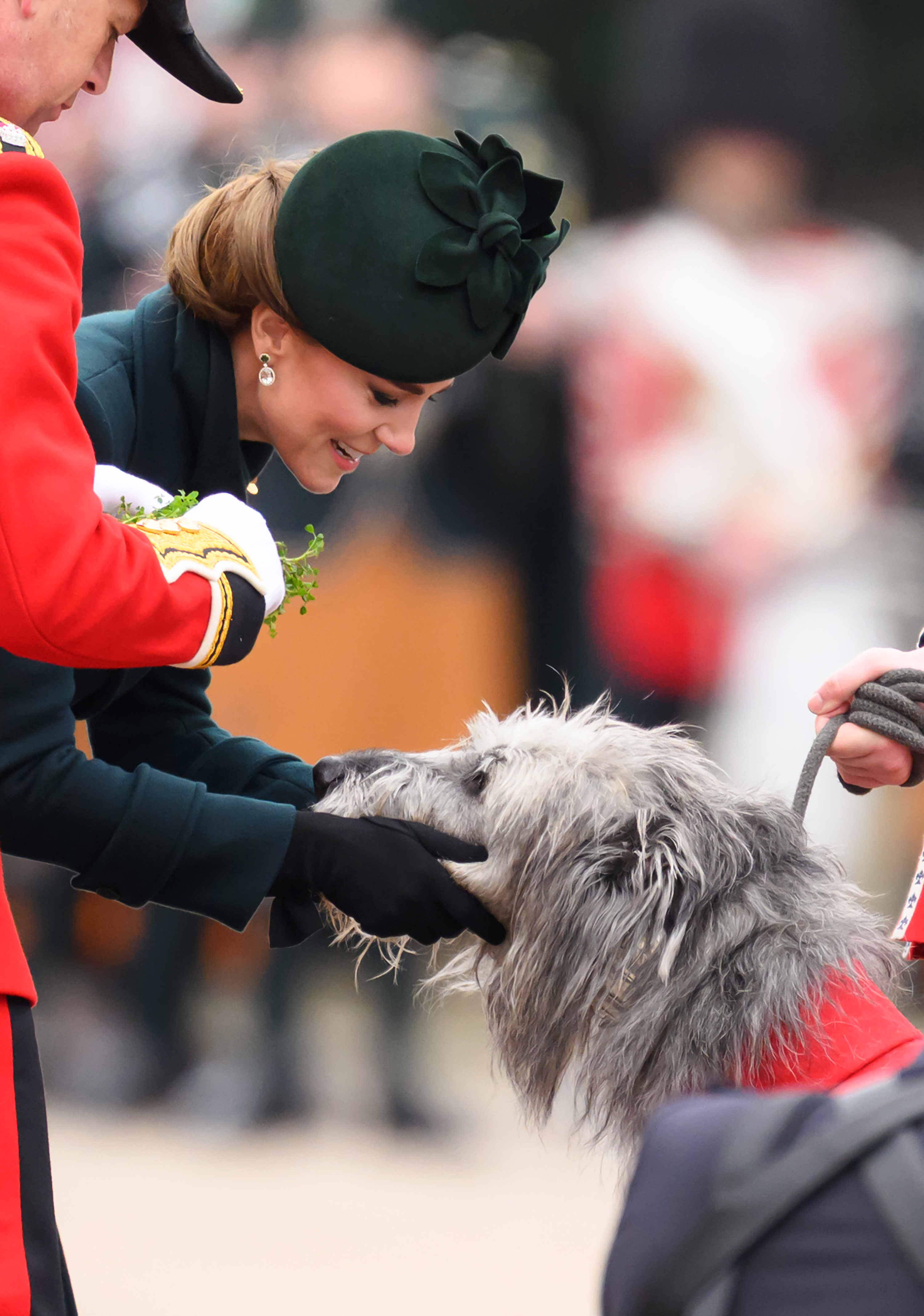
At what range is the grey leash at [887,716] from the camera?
217cm

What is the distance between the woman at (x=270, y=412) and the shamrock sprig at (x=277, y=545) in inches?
5.9

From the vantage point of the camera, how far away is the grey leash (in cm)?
217

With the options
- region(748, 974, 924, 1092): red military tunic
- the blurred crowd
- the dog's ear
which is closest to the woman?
the dog's ear

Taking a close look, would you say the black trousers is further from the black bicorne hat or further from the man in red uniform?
the black bicorne hat

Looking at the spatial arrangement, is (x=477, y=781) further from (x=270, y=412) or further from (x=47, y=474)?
(x=47, y=474)

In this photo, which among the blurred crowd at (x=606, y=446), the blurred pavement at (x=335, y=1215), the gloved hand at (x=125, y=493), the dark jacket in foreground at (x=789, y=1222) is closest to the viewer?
the dark jacket in foreground at (x=789, y=1222)

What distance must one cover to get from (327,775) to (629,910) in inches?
22.3

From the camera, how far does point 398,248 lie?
2.11m

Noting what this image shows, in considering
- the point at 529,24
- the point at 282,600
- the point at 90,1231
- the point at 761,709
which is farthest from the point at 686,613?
the point at 282,600

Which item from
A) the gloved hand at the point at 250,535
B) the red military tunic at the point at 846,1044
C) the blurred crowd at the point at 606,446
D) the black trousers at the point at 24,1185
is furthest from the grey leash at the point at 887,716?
the blurred crowd at the point at 606,446

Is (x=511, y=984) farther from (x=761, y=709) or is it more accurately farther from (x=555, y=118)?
(x=555, y=118)

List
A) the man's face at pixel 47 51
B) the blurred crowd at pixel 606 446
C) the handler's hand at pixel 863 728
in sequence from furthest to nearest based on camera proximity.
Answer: the blurred crowd at pixel 606 446 < the handler's hand at pixel 863 728 < the man's face at pixel 47 51

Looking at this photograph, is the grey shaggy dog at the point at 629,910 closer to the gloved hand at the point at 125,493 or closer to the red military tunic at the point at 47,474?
the gloved hand at the point at 125,493

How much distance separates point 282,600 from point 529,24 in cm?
420
